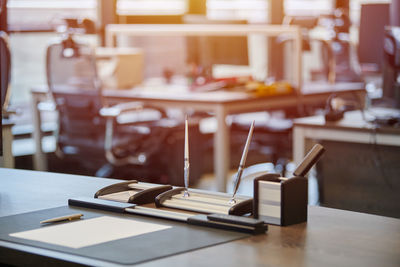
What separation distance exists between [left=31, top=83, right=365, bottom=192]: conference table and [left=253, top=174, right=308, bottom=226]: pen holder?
2.55 meters

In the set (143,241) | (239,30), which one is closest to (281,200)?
(143,241)

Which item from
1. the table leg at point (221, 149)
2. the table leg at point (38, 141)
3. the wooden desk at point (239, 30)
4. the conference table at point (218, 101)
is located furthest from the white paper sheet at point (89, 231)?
the table leg at point (38, 141)

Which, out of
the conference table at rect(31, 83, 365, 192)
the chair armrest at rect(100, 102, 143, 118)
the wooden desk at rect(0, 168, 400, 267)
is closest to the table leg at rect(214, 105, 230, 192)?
the conference table at rect(31, 83, 365, 192)

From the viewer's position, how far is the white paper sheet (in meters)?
1.45

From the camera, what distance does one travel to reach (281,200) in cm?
155

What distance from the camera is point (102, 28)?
6.09 m

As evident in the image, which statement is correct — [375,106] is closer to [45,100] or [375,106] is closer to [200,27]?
[200,27]

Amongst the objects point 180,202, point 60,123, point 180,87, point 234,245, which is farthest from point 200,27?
point 234,245

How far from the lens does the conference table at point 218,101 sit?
4500mm

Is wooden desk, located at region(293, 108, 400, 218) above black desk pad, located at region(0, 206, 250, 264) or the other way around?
the other way around

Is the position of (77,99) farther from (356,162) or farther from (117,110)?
(356,162)

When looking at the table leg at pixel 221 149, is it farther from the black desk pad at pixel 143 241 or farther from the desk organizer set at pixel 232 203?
the black desk pad at pixel 143 241

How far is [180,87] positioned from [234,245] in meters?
3.97

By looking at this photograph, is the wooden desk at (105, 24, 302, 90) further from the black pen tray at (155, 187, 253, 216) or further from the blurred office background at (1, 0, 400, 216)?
the black pen tray at (155, 187, 253, 216)
